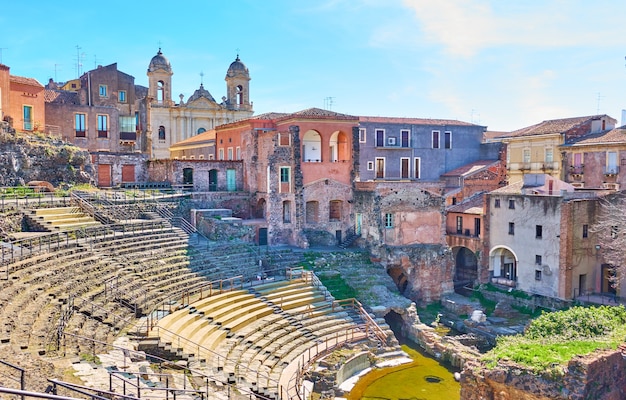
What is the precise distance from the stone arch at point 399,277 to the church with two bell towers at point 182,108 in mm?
28612

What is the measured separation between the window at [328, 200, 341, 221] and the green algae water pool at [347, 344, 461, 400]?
12.1 m

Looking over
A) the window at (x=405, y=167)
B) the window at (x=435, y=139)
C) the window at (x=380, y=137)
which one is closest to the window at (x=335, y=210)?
the window at (x=380, y=137)

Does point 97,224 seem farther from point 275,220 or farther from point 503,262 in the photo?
point 503,262

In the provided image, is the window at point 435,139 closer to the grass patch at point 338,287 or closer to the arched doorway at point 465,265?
the arched doorway at point 465,265

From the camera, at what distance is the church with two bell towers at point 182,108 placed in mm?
52969

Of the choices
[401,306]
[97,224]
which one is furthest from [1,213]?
[401,306]

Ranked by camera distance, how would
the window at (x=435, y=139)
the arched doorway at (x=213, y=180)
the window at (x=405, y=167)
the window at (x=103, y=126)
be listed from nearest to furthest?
1. the arched doorway at (x=213, y=180)
2. the window at (x=103, y=126)
3. the window at (x=405, y=167)
4. the window at (x=435, y=139)

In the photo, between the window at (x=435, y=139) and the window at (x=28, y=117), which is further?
the window at (x=435, y=139)

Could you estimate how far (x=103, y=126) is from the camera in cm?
4141

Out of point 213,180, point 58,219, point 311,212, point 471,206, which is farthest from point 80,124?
point 471,206

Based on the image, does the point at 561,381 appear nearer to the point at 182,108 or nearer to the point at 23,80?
the point at 23,80

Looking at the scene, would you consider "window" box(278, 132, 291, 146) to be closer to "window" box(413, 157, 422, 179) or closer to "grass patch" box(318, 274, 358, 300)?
"grass patch" box(318, 274, 358, 300)

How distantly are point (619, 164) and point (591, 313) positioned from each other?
18.0 m

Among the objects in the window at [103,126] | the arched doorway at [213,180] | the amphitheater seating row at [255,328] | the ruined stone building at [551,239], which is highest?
the window at [103,126]
